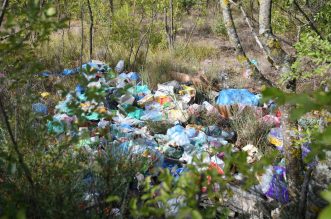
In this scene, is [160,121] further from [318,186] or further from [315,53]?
[315,53]

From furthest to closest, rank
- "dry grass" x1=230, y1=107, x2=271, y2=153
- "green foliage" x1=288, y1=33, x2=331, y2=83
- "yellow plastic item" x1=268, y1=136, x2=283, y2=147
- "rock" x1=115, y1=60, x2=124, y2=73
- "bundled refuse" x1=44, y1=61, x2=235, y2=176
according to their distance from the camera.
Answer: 1. "rock" x1=115, y1=60, x2=124, y2=73
2. "dry grass" x1=230, y1=107, x2=271, y2=153
3. "yellow plastic item" x1=268, y1=136, x2=283, y2=147
4. "bundled refuse" x1=44, y1=61, x2=235, y2=176
5. "green foliage" x1=288, y1=33, x2=331, y2=83

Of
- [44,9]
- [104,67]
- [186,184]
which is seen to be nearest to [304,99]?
[186,184]

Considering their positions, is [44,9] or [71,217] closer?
[44,9]

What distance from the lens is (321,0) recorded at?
142 inches

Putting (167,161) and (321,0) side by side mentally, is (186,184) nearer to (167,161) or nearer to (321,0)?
(167,161)

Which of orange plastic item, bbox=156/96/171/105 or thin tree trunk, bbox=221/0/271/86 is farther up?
thin tree trunk, bbox=221/0/271/86

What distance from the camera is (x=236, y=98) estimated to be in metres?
5.54

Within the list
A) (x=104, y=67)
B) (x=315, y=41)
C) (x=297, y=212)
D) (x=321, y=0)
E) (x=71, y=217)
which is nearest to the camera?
(x=71, y=217)

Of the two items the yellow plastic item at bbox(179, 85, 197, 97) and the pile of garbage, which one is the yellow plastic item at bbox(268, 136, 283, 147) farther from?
the yellow plastic item at bbox(179, 85, 197, 97)

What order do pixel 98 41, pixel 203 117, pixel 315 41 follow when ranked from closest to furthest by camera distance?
pixel 315 41 < pixel 203 117 < pixel 98 41

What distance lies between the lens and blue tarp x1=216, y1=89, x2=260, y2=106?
5.45 metres

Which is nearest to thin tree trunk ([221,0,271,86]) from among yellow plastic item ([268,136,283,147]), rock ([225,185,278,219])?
rock ([225,185,278,219])

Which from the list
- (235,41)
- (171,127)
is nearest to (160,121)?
(171,127)

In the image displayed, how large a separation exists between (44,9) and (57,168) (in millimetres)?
849
